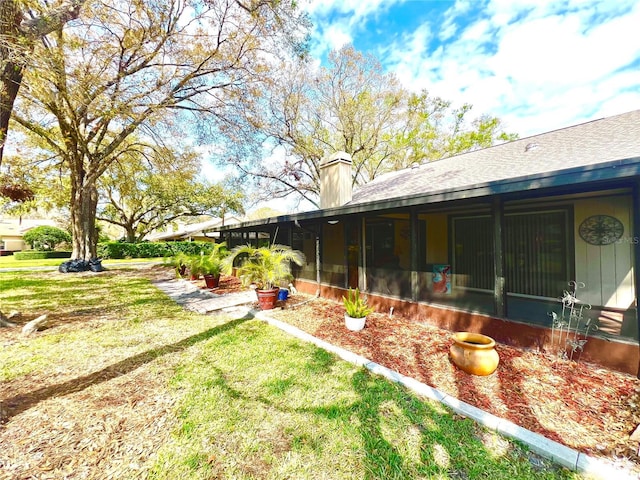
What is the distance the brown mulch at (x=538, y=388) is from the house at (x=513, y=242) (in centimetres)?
37

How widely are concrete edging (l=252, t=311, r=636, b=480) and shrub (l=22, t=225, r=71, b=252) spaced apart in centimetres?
3535

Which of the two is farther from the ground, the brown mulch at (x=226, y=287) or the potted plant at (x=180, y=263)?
the potted plant at (x=180, y=263)

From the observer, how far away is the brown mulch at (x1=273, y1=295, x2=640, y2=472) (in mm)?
2361

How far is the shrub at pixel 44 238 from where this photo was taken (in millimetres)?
26375

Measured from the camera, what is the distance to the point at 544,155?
5730 millimetres

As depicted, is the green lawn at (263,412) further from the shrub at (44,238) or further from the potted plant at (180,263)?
the shrub at (44,238)

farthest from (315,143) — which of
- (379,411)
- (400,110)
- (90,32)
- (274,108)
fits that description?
(379,411)

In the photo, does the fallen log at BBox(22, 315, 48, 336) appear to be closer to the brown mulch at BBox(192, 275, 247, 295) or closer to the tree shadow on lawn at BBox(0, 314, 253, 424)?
the tree shadow on lawn at BBox(0, 314, 253, 424)

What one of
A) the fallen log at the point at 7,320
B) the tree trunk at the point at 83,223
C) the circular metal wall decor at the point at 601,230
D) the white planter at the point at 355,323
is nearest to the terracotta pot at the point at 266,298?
the white planter at the point at 355,323

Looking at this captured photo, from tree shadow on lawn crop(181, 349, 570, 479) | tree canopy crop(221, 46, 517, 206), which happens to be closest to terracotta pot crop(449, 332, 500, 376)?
tree shadow on lawn crop(181, 349, 570, 479)

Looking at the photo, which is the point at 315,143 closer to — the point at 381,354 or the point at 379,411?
the point at 381,354

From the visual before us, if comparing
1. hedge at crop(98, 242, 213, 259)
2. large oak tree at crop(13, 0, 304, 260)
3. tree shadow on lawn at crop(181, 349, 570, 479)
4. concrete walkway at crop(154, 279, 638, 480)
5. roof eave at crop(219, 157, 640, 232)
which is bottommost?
tree shadow on lawn at crop(181, 349, 570, 479)

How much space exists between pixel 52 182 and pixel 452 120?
25773 millimetres

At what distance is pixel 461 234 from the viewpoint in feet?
24.1
